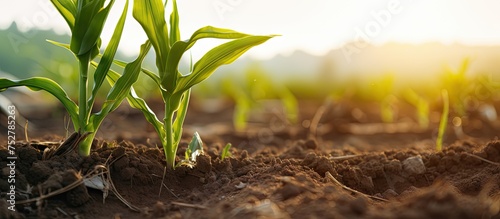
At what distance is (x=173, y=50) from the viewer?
86.5 inches

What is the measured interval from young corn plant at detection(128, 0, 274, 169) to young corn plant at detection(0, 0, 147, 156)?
108mm

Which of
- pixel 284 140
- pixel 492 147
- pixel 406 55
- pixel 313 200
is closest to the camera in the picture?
pixel 313 200

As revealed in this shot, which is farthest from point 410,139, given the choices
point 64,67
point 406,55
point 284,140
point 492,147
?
point 406,55

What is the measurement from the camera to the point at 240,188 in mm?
2182

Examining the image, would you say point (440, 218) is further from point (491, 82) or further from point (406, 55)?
point (406, 55)

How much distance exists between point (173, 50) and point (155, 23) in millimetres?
155

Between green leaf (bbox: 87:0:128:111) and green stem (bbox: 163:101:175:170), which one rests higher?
green leaf (bbox: 87:0:128:111)

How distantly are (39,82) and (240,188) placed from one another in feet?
3.26

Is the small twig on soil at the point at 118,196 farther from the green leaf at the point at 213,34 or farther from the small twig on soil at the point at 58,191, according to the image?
the green leaf at the point at 213,34

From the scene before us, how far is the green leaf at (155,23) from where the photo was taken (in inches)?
87.7

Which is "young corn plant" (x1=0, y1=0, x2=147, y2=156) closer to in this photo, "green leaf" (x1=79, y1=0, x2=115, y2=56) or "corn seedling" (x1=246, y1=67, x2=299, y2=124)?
"green leaf" (x1=79, y1=0, x2=115, y2=56)

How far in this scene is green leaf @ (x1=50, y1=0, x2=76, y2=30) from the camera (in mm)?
2305

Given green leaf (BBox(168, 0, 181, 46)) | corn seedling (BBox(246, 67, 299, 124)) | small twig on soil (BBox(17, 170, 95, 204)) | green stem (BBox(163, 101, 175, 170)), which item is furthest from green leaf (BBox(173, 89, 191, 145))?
corn seedling (BBox(246, 67, 299, 124))

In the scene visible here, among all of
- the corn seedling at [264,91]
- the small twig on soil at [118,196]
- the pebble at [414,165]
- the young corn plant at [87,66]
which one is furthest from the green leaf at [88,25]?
the corn seedling at [264,91]
